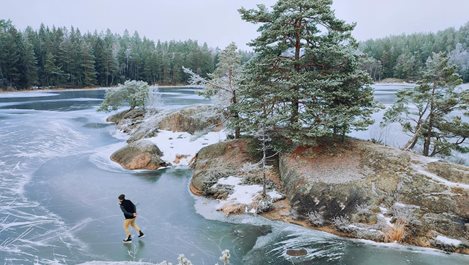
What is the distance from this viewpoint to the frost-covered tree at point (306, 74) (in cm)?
1360

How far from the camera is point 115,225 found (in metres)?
11.7

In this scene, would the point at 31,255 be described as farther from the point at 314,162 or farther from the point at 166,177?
the point at 314,162

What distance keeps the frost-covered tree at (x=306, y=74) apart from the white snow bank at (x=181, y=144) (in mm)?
6411

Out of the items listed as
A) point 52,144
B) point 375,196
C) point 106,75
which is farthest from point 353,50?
point 106,75

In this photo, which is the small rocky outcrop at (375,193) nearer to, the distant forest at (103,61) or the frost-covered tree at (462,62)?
the distant forest at (103,61)

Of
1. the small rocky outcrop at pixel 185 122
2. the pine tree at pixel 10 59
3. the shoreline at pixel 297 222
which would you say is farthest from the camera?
the pine tree at pixel 10 59

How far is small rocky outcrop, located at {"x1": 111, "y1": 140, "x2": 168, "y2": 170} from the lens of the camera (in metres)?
19.0

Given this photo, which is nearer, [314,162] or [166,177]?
[314,162]

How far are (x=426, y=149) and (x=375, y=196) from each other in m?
7.44

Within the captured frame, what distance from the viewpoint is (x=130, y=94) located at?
34.6 m

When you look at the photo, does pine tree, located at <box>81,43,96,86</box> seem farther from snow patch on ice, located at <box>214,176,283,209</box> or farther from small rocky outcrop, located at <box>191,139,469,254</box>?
snow patch on ice, located at <box>214,176,283,209</box>

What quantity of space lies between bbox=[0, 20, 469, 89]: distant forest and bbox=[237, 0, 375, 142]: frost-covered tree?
45.3 meters

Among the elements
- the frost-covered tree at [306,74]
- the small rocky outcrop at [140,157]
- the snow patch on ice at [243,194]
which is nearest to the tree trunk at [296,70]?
the frost-covered tree at [306,74]

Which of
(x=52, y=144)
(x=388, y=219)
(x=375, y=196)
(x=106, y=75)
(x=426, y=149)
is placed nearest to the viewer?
(x=388, y=219)
